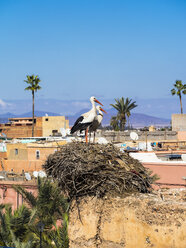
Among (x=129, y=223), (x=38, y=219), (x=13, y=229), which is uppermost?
(x=129, y=223)

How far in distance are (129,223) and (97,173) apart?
1161 millimetres

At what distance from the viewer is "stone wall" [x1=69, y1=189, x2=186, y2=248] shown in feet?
22.6

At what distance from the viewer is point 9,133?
208 ft

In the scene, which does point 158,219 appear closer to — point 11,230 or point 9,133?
point 11,230

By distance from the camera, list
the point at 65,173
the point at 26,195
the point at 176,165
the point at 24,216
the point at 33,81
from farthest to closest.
Answer: 1. the point at 33,81
2. the point at 176,165
3. the point at 26,195
4. the point at 24,216
5. the point at 65,173

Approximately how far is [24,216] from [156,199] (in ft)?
18.0

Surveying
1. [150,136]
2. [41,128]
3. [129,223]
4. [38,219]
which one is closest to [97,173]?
[129,223]

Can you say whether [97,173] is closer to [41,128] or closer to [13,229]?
[13,229]

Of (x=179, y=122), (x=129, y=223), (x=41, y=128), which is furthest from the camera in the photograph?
(x=41, y=128)

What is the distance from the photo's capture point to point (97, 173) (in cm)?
764

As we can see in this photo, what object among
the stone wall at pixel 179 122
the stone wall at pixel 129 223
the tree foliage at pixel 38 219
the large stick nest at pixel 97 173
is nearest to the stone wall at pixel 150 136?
the stone wall at pixel 179 122

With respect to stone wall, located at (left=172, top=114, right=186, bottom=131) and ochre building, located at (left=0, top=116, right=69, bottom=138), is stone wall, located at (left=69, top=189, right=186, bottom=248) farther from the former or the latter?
ochre building, located at (left=0, top=116, right=69, bottom=138)

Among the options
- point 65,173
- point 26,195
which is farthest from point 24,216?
point 65,173

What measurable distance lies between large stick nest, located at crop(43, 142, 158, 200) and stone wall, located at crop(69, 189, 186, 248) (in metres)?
0.26
